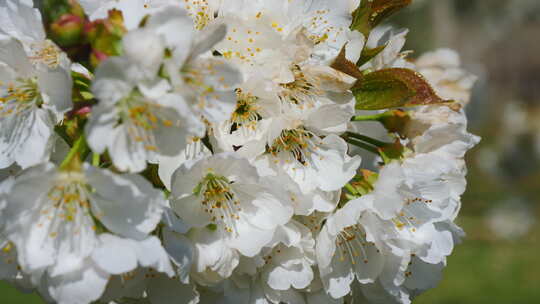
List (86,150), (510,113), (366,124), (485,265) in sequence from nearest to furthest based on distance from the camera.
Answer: (86,150)
(366,124)
(485,265)
(510,113)

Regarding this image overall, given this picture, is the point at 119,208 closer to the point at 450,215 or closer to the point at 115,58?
the point at 115,58

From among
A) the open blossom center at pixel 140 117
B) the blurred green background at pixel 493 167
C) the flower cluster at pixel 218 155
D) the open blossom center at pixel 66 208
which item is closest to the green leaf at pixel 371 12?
the flower cluster at pixel 218 155

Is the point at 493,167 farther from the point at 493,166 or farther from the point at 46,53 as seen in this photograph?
the point at 46,53

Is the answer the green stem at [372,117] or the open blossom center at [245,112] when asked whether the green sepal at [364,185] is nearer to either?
the green stem at [372,117]

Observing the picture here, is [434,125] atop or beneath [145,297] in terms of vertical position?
atop

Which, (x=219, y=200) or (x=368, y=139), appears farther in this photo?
(x=368, y=139)

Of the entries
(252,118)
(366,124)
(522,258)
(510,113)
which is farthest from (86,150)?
(510,113)

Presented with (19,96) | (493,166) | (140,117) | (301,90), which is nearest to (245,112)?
(301,90)
